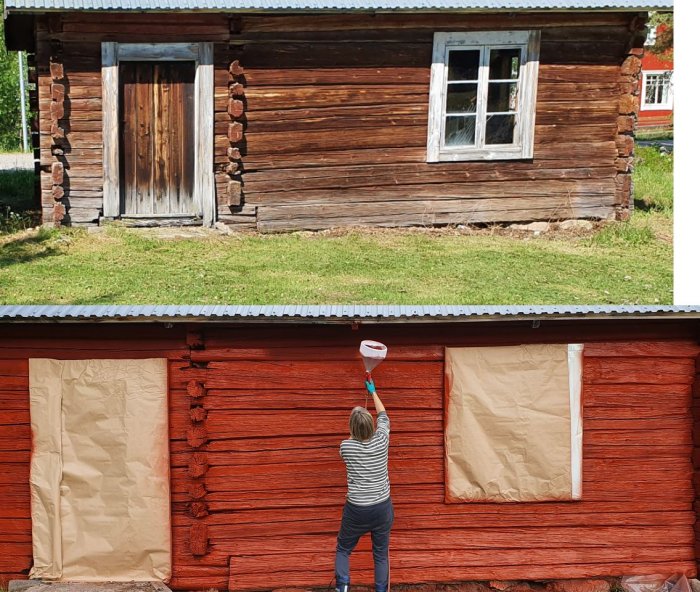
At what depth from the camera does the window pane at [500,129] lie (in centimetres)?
1472

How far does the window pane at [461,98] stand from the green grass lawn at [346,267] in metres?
1.81

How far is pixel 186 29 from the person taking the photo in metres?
13.6

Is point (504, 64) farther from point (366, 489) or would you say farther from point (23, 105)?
point (23, 105)

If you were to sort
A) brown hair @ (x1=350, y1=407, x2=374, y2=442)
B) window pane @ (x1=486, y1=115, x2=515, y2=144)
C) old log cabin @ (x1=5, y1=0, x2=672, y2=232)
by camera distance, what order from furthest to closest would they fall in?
1. window pane @ (x1=486, y1=115, x2=515, y2=144)
2. old log cabin @ (x1=5, y1=0, x2=672, y2=232)
3. brown hair @ (x1=350, y1=407, x2=374, y2=442)

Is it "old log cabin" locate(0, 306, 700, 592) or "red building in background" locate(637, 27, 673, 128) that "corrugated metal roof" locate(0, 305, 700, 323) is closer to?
"old log cabin" locate(0, 306, 700, 592)

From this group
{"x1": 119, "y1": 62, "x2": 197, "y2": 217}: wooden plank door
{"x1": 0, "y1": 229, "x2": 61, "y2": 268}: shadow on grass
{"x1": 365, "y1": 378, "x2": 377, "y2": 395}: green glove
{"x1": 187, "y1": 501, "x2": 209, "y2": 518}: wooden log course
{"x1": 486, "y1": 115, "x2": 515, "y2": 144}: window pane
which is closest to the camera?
{"x1": 365, "y1": 378, "x2": 377, "y2": 395}: green glove

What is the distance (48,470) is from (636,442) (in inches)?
173

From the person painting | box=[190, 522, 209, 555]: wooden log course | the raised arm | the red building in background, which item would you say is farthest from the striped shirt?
the red building in background

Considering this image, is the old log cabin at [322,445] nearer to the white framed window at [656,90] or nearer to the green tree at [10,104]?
the green tree at [10,104]

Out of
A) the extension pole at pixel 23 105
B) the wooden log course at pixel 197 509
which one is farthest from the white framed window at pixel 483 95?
the extension pole at pixel 23 105

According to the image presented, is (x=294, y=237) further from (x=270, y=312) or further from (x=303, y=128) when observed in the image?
(x=270, y=312)

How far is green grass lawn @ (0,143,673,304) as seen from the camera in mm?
11086

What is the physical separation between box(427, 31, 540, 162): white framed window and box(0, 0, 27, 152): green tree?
24988mm

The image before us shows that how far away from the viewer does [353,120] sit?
14242mm
